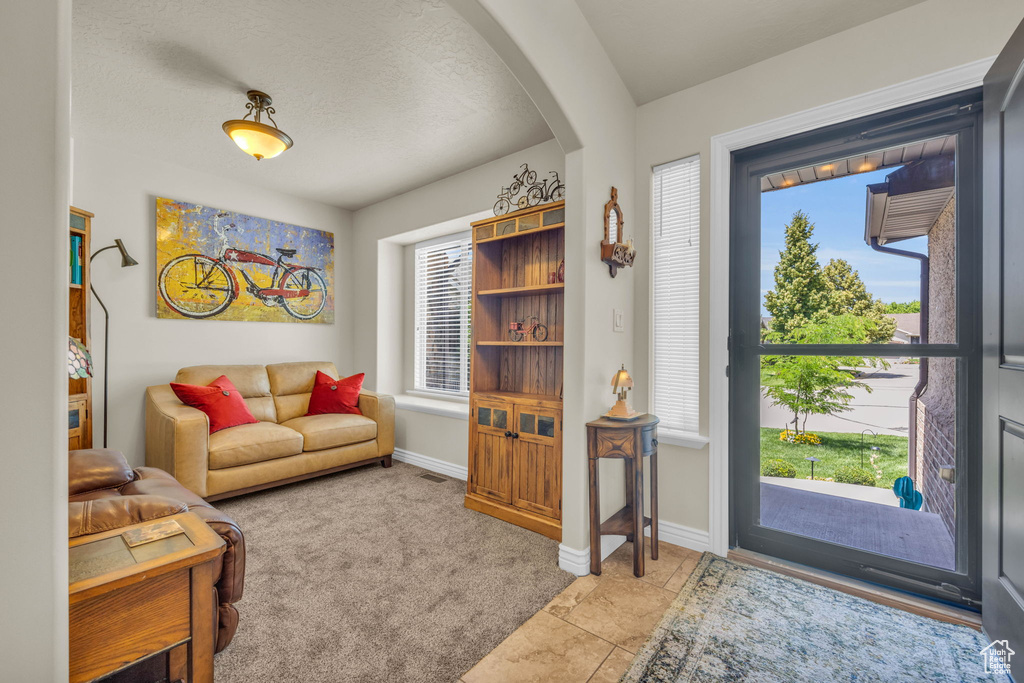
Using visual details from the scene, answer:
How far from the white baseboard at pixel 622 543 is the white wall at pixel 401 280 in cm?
159

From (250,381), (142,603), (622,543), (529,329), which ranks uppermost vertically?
(529,329)

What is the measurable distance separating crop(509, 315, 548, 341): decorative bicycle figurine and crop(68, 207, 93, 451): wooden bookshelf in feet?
9.46

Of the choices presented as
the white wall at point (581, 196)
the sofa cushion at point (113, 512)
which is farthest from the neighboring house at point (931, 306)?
the sofa cushion at point (113, 512)

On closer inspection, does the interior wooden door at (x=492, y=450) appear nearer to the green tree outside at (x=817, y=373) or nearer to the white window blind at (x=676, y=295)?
the white window blind at (x=676, y=295)

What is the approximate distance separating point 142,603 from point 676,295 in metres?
2.56

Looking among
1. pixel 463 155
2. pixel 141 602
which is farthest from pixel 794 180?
pixel 141 602

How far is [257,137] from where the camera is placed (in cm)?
255

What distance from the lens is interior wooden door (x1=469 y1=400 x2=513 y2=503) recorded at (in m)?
2.84

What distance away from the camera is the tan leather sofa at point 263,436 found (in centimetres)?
294

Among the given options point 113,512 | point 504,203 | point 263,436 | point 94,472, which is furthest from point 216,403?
point 504,203

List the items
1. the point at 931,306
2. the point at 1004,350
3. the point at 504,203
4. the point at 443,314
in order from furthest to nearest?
1. the point at 443,314
2. the point at 504,203
3. the point at 931,306
4. the point at 1004,350

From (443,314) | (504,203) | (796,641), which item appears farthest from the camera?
(443,314)

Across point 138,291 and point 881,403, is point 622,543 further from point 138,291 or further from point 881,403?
point 138,291

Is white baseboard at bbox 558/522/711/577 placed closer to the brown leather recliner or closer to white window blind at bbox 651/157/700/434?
white window blind at bbox 651/157/700/434
